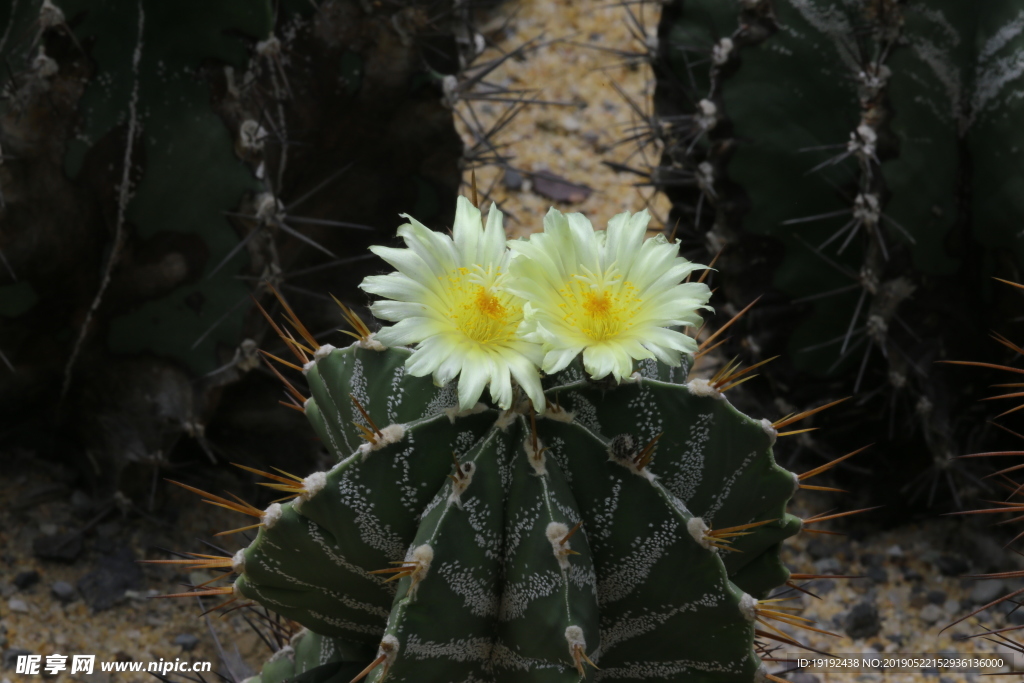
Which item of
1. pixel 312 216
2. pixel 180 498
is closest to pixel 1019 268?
pixel 312 216

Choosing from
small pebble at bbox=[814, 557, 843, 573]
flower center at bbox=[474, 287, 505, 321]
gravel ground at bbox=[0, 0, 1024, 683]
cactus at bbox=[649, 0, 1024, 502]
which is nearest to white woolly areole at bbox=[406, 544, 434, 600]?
flower center at bbox=[474, 287, 505, 321]

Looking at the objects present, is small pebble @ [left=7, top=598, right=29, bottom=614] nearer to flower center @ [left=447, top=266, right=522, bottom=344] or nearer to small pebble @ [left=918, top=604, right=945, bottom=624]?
flower center @ [left=447, top=266, right=522, bottom=344]

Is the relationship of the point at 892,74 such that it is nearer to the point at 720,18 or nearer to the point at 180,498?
the point at 720,18

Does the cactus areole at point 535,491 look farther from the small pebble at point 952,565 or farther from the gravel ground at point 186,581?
the small pebble at point 952,565

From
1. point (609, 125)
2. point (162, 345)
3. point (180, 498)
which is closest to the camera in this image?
point (162, 345)

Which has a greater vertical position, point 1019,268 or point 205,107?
point 205,107

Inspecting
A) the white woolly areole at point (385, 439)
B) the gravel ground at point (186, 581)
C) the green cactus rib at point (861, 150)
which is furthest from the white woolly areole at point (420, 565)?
the green cactus rib at point (861, 150)

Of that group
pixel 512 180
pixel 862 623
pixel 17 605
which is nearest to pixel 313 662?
pixel 17 605
